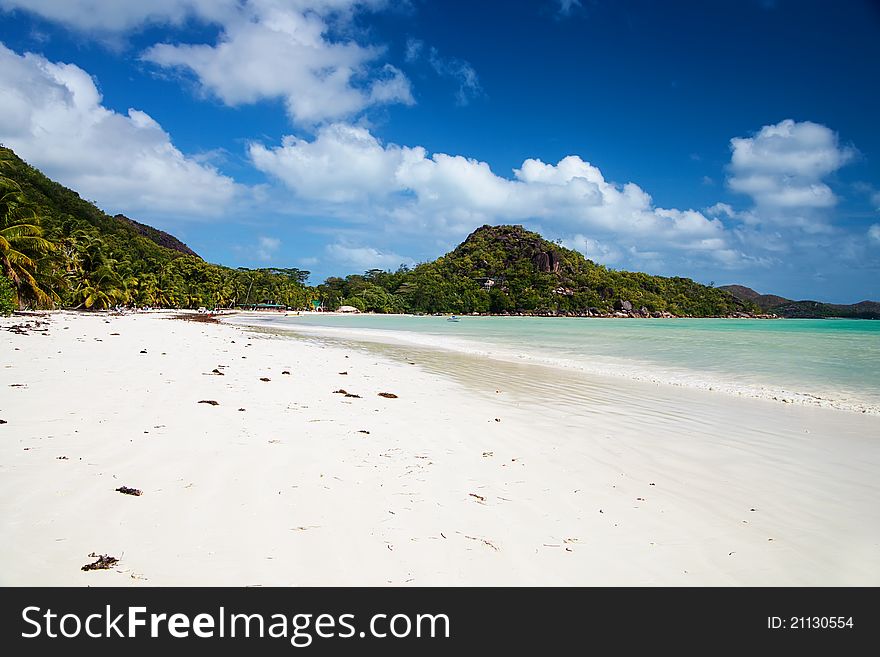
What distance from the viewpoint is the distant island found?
101ft

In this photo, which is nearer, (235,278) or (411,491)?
(411,491)

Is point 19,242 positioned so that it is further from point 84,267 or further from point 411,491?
point 411,491

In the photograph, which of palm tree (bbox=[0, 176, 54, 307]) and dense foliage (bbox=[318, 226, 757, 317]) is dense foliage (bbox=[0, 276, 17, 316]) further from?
dense foliage (bbox=[318, 226, 757, 317])

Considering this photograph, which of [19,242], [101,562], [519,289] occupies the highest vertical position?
[519,289]

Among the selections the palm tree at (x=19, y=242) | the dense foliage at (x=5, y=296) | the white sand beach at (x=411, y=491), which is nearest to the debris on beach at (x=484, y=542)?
the white sand beach at (x=411, y=491)

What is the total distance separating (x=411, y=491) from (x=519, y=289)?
6768 inches

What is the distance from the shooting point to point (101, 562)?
8.92 feet

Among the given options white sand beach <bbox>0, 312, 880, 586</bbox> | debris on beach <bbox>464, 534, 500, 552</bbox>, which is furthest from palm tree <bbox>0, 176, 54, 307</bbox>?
debris on beach <bbox>464, 534, 500, 552</bbox>

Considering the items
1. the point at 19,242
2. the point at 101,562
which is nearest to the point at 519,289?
the point at 19,242

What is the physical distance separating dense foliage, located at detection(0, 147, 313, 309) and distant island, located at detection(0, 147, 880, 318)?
0.13 metres

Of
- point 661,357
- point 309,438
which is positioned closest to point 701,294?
point 661,357

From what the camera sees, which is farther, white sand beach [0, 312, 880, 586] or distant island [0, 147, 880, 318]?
distant island [0, 147, 880, 318]

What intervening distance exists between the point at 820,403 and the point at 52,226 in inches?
2252
